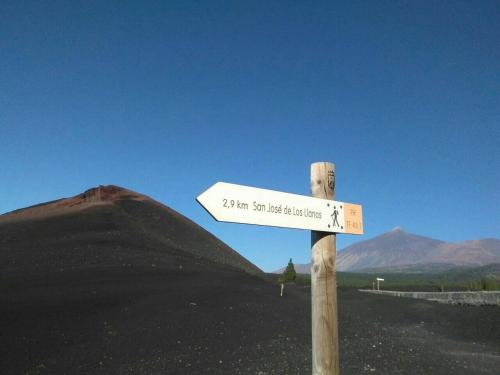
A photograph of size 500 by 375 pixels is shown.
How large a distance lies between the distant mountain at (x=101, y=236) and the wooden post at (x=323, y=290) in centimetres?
1642

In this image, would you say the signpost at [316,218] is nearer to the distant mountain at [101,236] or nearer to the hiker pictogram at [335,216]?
the hiker pictogram at [335,216]

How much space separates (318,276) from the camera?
14.3ft

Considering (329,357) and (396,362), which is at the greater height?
(329,357)

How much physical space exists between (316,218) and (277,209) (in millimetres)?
450

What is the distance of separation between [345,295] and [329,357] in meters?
19.8

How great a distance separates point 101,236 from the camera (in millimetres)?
25875

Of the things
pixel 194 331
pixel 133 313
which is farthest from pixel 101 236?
pixel 194 331

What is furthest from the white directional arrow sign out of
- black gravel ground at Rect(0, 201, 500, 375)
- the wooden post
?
black gravel ground at Rect(0, 201, 500, 375)

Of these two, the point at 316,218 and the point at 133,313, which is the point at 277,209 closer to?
the point at 316,218

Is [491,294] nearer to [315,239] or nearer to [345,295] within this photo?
[345,295]

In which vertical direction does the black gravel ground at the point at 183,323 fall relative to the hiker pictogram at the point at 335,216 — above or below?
below

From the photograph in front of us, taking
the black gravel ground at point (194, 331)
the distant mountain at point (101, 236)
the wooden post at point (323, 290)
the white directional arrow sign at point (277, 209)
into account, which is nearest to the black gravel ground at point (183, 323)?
the black gravel ground at point (194, 331)

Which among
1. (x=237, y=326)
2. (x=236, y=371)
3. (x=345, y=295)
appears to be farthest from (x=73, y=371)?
(x=345, y=295)

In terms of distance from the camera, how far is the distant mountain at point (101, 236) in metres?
20.9
